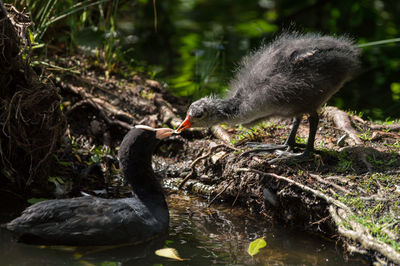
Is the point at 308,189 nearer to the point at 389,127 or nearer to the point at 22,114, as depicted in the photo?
the point at 389,127

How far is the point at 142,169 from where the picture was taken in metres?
4.65

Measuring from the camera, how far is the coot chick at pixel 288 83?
4.88 meters

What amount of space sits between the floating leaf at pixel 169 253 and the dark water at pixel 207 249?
4 cm

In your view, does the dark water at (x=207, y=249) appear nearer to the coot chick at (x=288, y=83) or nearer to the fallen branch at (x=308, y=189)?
the fallen branch at (x=308, y=189)

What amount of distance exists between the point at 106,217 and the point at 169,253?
0.58m

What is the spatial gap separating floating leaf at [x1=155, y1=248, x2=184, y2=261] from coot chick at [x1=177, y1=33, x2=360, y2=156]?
1566mm

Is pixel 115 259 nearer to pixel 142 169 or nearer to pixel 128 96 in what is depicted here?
pixel 142 169

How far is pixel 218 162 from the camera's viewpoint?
5.60 metres

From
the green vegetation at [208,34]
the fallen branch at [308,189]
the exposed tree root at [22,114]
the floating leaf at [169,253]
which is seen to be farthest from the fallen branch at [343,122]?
the exposed tree root at [22,114]

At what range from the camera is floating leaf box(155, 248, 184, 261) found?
3.98 m

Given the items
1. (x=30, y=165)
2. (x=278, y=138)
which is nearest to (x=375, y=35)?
(x=278, y=138)

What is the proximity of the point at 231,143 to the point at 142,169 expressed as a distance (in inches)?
59.0

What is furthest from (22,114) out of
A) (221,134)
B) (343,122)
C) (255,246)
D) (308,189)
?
(343,122)

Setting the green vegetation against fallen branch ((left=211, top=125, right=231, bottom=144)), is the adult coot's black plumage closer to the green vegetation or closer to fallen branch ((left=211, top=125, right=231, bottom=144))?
fallen branch ((left=211, top=125, right=231, bottom=144))
